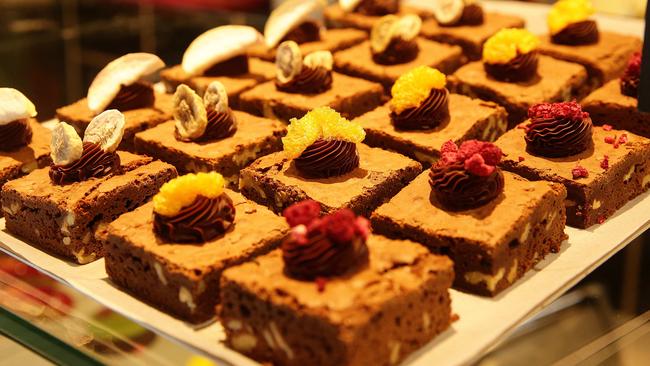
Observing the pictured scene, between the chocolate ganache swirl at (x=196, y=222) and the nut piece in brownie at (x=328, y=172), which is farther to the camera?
the nut piece in brownie at (x=328, y=172)

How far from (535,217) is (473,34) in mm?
2261

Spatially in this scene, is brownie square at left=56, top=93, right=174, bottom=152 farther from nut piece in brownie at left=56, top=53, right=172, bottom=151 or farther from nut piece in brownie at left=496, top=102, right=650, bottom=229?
nut piece in brownie at left=496, top=102, right=650, bottom=229

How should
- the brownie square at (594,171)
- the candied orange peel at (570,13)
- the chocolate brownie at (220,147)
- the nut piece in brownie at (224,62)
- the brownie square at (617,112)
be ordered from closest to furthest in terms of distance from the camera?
1. the brownie square at (594,171)
2. the chocolate brownie at (220,147)
3. the brownie square at (617,112)
4. the nut piece in brownie at (224,62)
5. the candied orange peel at (570,13)

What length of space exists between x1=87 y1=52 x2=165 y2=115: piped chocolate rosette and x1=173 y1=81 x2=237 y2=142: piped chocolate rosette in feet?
1.41

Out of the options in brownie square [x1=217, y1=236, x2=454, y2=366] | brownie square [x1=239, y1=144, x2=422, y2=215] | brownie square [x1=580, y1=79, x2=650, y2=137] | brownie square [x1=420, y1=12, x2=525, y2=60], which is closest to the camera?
brownie square [x1=217, y1=236, x2=454, y2=366]

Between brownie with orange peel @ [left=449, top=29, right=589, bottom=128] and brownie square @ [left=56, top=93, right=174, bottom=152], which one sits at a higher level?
brownie with orange peel @ [left=449, top=29, right=589, bottom=128]

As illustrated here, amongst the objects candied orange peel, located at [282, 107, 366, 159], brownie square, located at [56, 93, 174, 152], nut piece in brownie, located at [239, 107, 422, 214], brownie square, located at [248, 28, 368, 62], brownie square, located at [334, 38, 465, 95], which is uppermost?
candied orange peel, located at [282, 107, 366, 159]

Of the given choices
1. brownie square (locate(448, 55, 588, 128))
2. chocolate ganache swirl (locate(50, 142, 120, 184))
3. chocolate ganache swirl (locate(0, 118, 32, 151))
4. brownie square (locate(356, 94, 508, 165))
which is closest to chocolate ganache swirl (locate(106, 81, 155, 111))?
chocolate ganache swirl (locate(0, 118, 32, 151))

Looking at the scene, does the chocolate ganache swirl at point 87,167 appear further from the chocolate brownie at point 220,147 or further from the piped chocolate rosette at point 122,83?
the piped chocolate rosette at point 122,83

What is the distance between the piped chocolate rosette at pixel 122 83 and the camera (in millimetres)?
4434

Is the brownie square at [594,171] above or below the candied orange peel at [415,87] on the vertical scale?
below

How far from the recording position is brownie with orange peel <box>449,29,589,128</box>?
4.58 m

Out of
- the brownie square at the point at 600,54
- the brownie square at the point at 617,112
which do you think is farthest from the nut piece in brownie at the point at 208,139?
the brownie square at the point at 600,54

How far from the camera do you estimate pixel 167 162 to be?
4.17 meters
